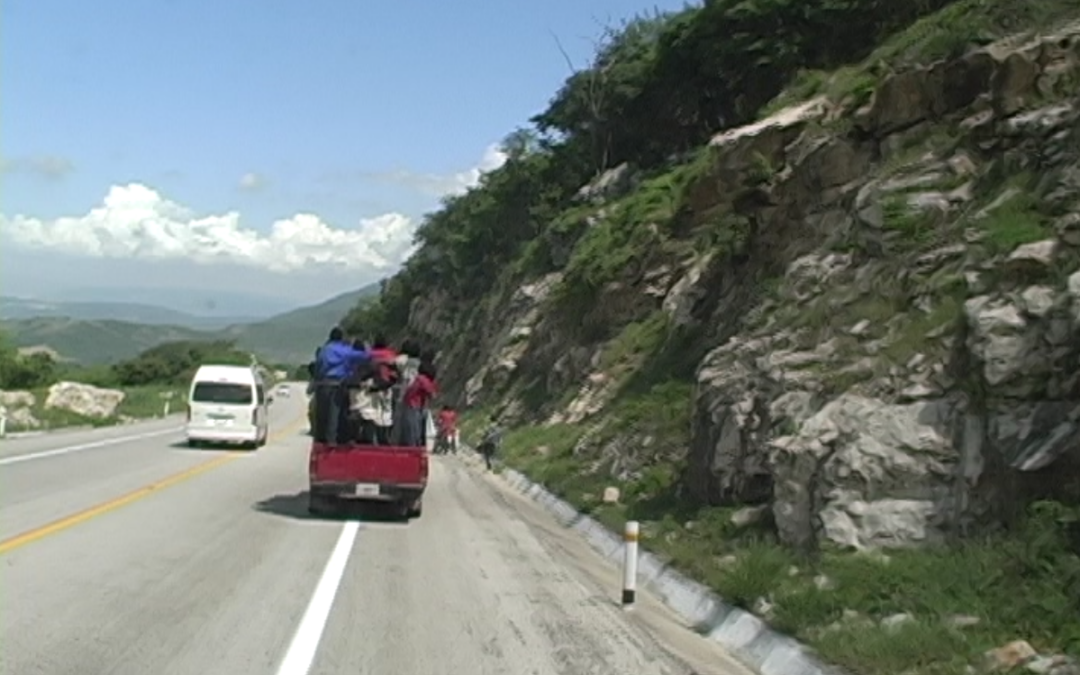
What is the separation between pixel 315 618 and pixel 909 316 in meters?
7.69

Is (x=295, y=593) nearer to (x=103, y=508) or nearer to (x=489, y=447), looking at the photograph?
(x=103, y=508)

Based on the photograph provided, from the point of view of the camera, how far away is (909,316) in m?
14.3

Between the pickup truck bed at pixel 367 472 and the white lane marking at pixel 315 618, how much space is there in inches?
105

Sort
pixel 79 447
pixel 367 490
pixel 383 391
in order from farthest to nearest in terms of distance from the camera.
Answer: pixel 79 447 → pixel 383 391 → pixel 367 490

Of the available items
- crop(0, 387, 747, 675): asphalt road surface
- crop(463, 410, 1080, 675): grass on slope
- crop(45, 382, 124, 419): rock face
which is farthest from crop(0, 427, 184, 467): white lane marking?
crop(463, 410, 1080, 675): grass on slope

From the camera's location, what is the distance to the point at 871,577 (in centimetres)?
1046

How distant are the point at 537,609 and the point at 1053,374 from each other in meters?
5.20

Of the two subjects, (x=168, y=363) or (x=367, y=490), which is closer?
(x=367, y=490)

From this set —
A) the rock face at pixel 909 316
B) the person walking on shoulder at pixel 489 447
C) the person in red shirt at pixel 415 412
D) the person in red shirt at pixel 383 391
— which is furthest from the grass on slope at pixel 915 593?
the person walking on shoulder at pixel 489 447

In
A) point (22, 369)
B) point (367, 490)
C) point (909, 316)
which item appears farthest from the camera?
point (22, 369)

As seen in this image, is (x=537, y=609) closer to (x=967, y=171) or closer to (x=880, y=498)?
(x=880, y=498)

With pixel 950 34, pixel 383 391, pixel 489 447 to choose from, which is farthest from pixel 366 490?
pixel 489 447

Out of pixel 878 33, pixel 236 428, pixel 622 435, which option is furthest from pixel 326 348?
pixel 878 33

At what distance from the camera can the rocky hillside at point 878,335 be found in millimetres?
11117
